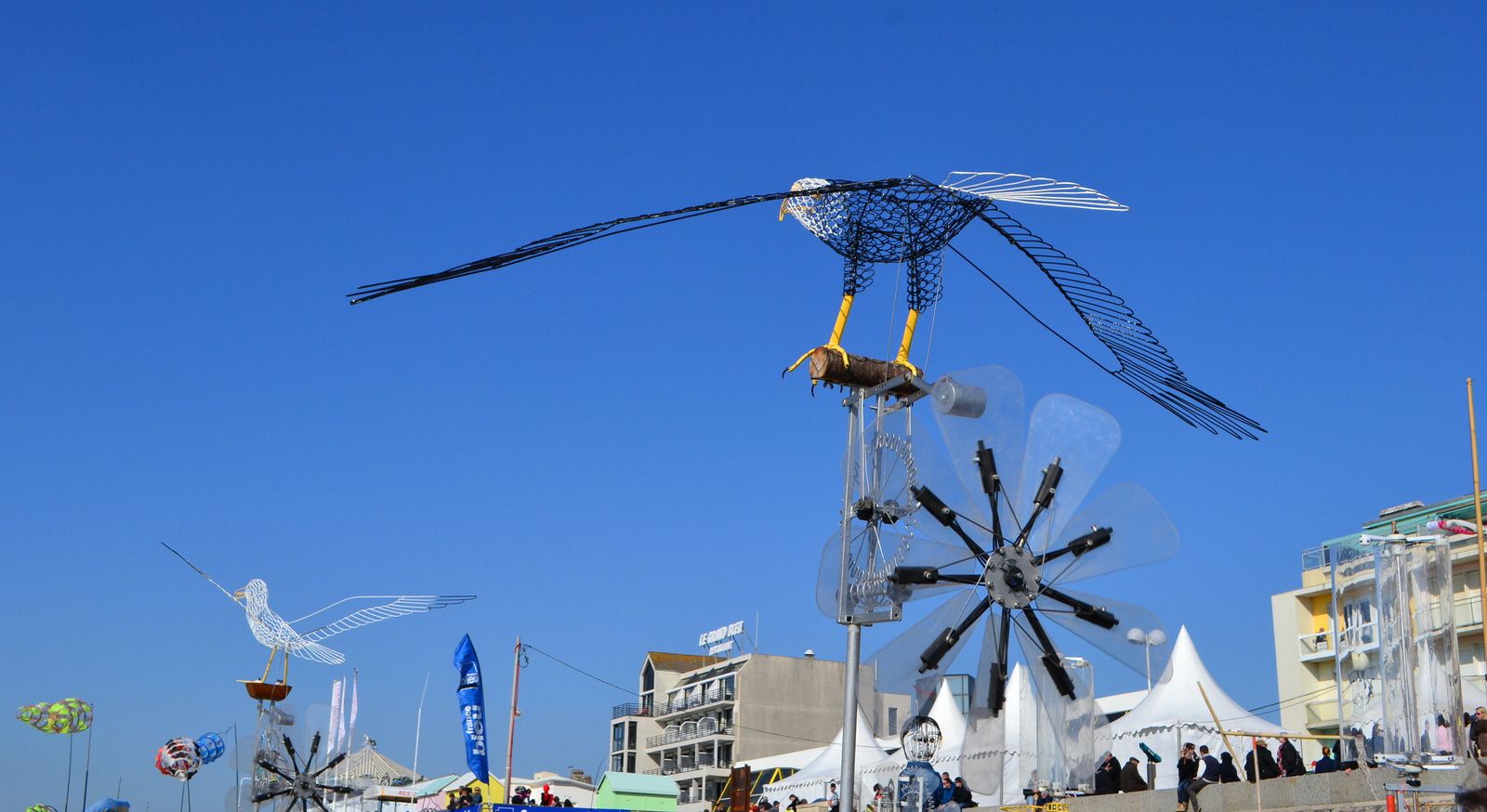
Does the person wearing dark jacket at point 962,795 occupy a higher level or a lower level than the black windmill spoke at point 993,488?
lower

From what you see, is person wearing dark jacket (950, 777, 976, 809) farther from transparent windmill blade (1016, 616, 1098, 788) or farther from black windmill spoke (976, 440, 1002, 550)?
black windmill spoke (976, 440, 1002, 550)

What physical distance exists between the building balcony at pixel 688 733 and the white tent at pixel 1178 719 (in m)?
60.9

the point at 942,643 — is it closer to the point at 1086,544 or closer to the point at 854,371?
the point at 1086,544

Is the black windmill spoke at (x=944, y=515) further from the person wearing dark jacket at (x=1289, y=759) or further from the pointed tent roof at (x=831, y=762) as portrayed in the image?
the pointed tent roof at (x=831, y=762)

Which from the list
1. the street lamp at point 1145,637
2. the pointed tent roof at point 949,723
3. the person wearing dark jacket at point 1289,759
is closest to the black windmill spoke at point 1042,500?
the street lamp at point 1145,637

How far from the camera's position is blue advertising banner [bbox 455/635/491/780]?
28.1 m

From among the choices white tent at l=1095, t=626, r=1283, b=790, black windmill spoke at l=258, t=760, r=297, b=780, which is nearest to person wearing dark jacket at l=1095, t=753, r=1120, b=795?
white tent at l=1095, t=626, r=1283, b=790

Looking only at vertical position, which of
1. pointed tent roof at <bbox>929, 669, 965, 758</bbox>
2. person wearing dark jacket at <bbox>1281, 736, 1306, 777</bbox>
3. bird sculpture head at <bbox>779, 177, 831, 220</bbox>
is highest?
bird sculpture head at <bbox>779, 177, 831, 220</bbox>

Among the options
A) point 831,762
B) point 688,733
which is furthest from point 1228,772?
point 688,733

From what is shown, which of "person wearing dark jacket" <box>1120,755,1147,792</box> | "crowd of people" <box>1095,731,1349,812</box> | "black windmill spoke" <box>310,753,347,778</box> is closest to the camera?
"crowd of people" <box>1095,731,1349,812</box>

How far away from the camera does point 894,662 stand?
18.7 metres

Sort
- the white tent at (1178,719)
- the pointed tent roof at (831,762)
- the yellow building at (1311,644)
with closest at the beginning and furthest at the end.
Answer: the white tent at (1178,719), the pointed tent roof at (831,762), the yellow building at (1311,644)

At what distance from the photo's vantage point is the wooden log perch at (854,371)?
1709cm

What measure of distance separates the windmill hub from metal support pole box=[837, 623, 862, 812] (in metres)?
2.63
